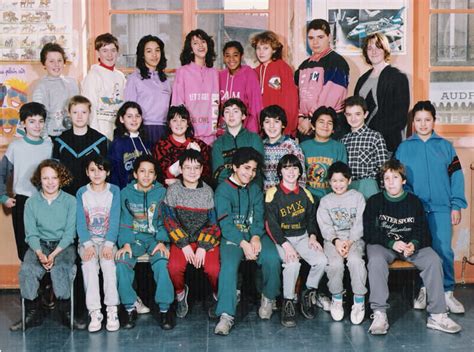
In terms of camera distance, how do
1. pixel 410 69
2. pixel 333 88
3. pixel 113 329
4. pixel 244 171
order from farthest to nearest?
pixel 410 69, pixel 333 88, pixel 244 171, pixel 113 329

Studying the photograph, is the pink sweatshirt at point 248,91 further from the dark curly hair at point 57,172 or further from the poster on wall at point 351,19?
the dark curly hair at point 57,172

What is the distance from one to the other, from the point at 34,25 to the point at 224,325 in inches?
99.8

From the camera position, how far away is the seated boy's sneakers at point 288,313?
423 cm

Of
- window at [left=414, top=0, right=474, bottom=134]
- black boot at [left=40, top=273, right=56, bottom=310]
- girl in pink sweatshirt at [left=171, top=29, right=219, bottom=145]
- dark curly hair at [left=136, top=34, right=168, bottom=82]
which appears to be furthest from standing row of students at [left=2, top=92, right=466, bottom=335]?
window at [left=414, top=0, right=474, bottom=134]

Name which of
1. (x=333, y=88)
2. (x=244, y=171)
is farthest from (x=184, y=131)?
(x=333, y=88)

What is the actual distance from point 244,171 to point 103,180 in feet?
2.86

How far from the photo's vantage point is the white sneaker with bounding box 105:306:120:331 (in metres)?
4.15

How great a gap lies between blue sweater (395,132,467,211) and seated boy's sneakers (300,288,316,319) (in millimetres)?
934

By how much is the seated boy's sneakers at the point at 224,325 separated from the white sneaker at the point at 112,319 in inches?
23.0

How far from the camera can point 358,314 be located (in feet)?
14.0

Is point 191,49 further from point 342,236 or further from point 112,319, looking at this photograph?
point 112,319

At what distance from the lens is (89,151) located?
15.1 ft

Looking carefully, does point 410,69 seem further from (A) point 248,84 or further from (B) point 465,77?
(A) point 248,84

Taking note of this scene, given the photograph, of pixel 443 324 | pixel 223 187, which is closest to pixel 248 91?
pixel 223 187
